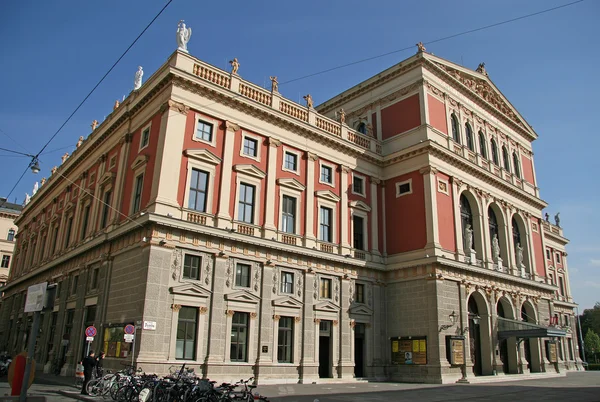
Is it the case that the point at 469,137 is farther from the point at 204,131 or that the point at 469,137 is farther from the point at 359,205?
the point at 204,131

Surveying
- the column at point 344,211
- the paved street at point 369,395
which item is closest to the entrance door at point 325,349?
the paved street at point 369,395

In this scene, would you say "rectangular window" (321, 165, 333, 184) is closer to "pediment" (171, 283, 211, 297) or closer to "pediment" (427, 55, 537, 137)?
"pediment" (171, 283, 211, 297)

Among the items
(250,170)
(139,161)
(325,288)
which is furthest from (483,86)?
(139,161)

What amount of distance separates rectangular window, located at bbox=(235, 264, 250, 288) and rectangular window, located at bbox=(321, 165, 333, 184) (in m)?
8.96

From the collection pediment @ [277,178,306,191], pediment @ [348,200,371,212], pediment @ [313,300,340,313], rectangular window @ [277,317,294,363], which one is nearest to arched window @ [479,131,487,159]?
pediment @ [348,200,371,212]

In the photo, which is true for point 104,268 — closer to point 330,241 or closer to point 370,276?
point 330,241

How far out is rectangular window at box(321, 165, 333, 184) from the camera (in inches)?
1252

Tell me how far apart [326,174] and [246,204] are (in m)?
7.31

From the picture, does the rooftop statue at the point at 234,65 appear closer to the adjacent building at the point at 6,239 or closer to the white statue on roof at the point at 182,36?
the white statue on roof at the point at 182,36

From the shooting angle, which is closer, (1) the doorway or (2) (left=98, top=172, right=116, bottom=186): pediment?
(2) (left=98, top=172, right=116, bottom=186): pediment

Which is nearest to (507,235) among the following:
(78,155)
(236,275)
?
(236,275)

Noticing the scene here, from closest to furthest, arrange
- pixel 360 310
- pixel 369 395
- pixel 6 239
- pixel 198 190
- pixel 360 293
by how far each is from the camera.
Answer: pixel 369 395
pixel 198 190
pixel 360 310
pixel 360 293
pixel 6 239

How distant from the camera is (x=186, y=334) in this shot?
75.1 feet

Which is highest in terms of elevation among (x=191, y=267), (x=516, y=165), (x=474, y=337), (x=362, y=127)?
(x=362, y=127)
